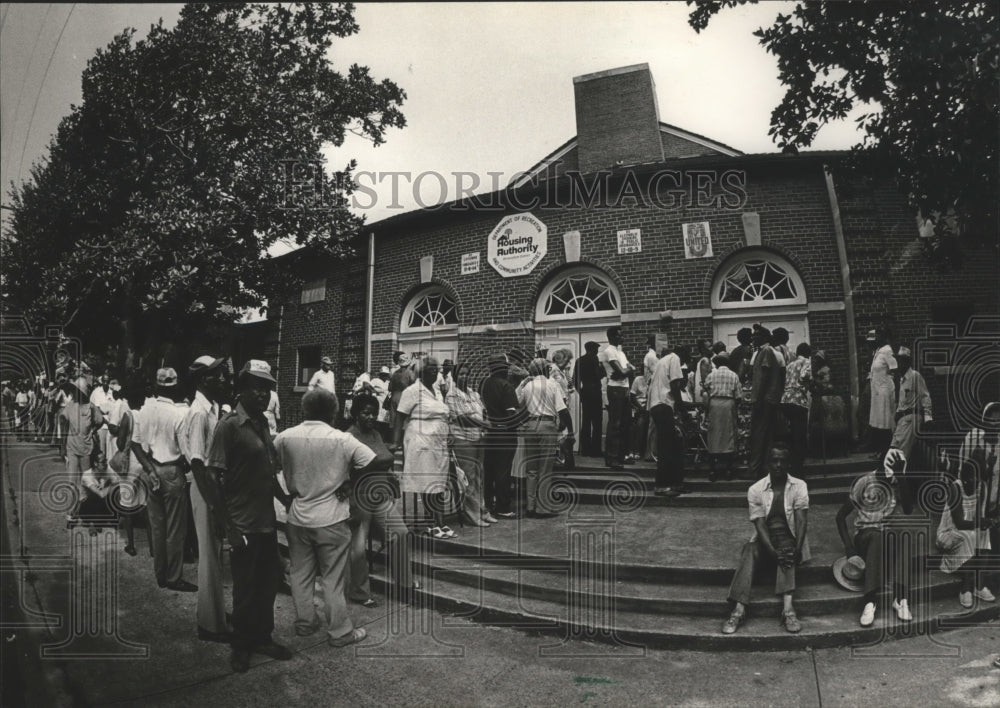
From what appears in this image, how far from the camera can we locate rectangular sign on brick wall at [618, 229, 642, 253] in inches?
429

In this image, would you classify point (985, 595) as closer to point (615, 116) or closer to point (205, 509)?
point (205, 509)

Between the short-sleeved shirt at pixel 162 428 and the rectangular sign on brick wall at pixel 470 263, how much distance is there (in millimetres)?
7437

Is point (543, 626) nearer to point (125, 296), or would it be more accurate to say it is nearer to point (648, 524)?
point (648, 524)

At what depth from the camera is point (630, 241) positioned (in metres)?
11.0

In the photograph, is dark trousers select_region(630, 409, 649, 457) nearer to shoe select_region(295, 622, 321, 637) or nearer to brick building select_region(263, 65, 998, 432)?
brick building select_region(263, 65, 998, 432)

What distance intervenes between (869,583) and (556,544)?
2548 millimetres

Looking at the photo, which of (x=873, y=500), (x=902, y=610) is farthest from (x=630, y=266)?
(x=902, y=610)

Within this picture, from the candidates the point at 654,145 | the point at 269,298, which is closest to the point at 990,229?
the point at 654,145

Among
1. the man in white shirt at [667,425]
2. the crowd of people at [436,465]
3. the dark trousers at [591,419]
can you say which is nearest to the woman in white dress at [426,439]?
the crowd of people at [436,465]

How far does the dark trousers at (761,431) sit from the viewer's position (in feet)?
22.5

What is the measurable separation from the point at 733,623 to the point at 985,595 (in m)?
2.08

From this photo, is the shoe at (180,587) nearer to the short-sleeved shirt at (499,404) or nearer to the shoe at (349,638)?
the shoe at (349,638)

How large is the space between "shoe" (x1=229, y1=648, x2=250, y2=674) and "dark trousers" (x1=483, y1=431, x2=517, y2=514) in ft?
11.1

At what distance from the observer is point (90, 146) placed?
750cm
